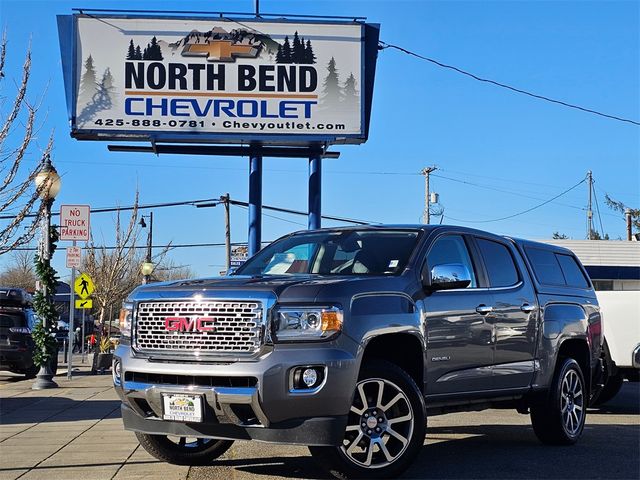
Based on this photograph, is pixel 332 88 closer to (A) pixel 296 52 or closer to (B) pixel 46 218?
(A) pixel 296 52

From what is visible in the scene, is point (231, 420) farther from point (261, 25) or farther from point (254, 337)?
point (261, 25)

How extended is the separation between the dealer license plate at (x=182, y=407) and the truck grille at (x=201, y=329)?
32 centimetres

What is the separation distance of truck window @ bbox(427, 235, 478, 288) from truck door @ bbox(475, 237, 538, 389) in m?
0.26

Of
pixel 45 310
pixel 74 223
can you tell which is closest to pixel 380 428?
pixel 45 310

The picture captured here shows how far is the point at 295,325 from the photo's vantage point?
596cm

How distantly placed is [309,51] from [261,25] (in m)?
1.21

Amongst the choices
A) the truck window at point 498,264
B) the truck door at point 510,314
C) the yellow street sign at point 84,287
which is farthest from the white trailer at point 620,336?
the yellow street sign at point 84,287

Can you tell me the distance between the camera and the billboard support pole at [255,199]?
1959 centimetres

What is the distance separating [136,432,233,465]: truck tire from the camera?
702 cm

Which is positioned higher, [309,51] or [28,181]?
[309,51]

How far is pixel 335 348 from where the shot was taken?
19.5 ft

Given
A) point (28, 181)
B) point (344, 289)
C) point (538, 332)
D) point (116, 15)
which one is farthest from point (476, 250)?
point (116, 15)

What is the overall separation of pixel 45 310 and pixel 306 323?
11.9 meters

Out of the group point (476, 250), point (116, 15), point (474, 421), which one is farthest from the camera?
point (116, 15)
